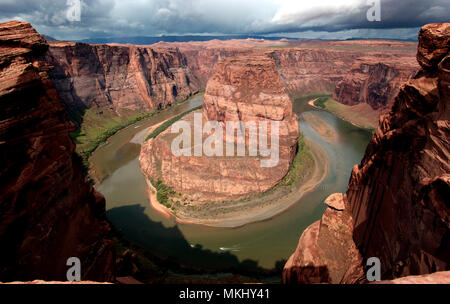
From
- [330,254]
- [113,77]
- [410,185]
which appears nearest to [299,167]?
[330,254]

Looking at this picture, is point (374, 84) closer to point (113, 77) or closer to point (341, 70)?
point (341, 70)

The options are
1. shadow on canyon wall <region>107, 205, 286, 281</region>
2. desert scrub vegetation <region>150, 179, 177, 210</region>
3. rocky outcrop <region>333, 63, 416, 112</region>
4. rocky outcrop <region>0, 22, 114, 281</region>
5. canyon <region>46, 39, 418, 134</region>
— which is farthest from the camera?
rocky outcrop <region>333, 63, 416, 112</region>

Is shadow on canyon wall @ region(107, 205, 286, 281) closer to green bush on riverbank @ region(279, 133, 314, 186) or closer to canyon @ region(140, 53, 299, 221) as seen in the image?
canyon @ region(140, 53, 299, 221)

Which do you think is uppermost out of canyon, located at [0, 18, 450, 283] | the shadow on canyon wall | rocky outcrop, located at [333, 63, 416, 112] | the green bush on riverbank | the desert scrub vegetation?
rocky outcrop, located at [333, 63, 416, 112]

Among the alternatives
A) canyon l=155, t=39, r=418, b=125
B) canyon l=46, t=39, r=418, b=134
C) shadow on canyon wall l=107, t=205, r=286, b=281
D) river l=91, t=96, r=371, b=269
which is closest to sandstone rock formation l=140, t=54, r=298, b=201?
river l=91, t=96, r=371, b=269

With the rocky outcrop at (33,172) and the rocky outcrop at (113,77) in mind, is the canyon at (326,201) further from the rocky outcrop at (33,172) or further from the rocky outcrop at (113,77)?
the rocky outcrop at (113,77)

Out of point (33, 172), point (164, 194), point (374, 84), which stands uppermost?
point (374, 84)
